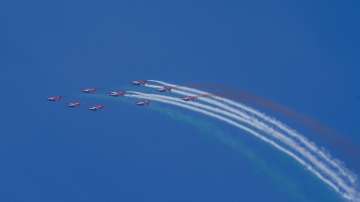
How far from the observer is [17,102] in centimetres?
406

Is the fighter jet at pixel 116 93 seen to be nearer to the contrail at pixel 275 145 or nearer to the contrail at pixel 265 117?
the contrail at pixel 275 145

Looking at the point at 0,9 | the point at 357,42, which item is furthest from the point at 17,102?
the point at 357,42

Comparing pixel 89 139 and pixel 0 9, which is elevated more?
pixel 0 9

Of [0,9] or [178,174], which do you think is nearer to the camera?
[178,174]

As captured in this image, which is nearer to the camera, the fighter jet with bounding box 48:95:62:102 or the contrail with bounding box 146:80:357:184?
the contrail with bounding box 146:80:357:184

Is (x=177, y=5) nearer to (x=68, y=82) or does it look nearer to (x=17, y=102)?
(x=68, y=82)

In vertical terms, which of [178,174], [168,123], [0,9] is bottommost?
[178,174]

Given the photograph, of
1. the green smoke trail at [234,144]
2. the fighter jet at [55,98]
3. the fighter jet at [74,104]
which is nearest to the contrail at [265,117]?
the green smoke trail at [234,144]

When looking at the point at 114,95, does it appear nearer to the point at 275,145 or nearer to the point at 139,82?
the point at 139,82

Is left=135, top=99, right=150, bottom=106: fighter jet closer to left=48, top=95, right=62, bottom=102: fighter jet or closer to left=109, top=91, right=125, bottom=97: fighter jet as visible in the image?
left=109, top=91, right=125, bottom=97: fighter jet

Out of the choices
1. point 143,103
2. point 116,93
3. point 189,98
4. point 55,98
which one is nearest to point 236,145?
point 189,98

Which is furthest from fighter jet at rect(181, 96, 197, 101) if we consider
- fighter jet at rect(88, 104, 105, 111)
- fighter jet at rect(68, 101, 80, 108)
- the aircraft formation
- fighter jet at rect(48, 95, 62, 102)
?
fighter jet at rect(48, 95, 62, 102)

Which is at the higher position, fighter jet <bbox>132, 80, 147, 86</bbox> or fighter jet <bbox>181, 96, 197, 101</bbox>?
fighter jet <bbox>132, 80, 147, 86</bbox>

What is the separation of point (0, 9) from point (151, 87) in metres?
1.08
